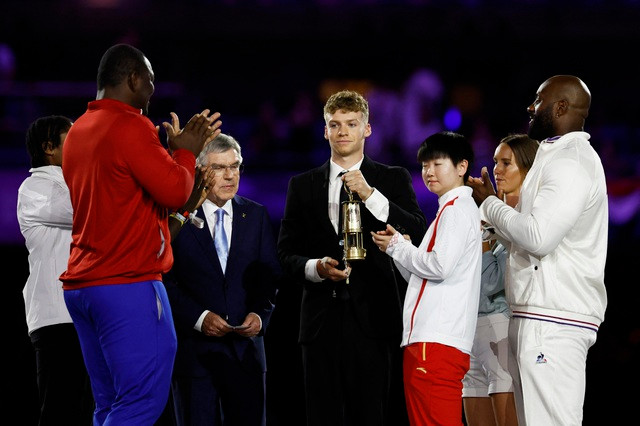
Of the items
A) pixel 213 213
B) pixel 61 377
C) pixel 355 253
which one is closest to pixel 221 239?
pixel 213 213

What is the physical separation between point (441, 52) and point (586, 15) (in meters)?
1.63

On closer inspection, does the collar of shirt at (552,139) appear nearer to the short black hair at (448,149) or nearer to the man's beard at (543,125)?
the man's beard at (543,125)

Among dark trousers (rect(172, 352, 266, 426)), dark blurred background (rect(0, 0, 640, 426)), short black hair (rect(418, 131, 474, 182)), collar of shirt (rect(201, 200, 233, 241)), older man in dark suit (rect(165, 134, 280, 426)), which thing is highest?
dark blurred background (rect(0, 0, 640, 426))

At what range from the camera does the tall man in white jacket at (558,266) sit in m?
3.02

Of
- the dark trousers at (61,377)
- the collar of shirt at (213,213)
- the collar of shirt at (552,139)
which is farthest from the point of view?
the collar of shirt at (213,213)

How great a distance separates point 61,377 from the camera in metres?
3.52

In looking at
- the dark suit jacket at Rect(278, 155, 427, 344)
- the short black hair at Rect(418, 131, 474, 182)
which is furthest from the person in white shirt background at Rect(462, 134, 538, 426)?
the short black hair at Rect(418, 131, 474, 182)

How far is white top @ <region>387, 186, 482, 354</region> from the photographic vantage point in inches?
124

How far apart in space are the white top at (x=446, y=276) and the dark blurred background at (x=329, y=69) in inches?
121

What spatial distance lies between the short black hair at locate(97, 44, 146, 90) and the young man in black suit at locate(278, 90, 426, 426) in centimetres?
99

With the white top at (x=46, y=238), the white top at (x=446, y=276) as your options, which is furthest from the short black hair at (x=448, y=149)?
the white top at (x=46, y=238)

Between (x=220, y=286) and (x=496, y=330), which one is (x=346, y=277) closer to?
(x=220, y=286)

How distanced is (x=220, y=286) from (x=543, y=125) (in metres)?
1.61

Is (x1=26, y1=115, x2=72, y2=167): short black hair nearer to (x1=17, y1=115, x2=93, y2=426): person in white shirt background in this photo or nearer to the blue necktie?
(x1=17, y1=115, x2=93, y2=426): person in white shirt background
